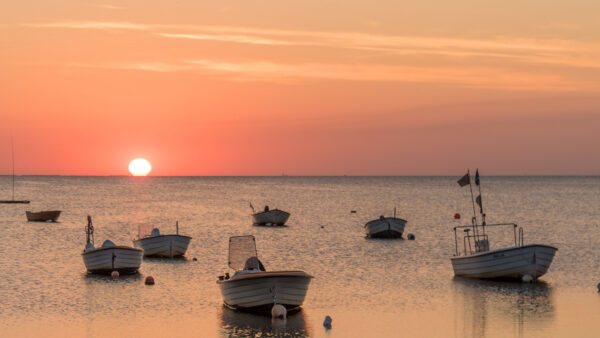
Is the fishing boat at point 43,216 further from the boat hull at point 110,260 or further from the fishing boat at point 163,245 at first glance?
the boat hull at point 110,260

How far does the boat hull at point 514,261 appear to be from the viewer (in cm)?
4016

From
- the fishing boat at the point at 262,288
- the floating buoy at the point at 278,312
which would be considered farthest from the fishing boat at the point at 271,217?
the floating buoy at the point at 278,312

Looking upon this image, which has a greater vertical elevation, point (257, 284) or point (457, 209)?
point (457, 209)

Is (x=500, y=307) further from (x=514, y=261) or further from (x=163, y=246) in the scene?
(x=163, y=246)

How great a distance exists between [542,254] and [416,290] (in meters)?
6.42

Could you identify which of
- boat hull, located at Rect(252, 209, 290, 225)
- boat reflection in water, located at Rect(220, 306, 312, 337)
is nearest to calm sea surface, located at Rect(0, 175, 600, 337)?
boat reflection in water, located at Rect(220, 306, 312, 337)

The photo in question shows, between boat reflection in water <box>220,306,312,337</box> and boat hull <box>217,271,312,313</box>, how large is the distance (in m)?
0.40

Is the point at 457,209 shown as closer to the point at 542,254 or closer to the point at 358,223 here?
the point at 358,223

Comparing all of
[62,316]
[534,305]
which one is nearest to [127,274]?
[62,316]

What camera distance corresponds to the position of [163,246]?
5369cm

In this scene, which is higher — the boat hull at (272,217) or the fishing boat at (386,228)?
the boat hull at (272,217)

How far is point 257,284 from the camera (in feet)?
102

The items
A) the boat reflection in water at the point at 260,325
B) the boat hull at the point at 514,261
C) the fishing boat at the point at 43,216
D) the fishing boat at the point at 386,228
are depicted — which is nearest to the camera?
the boat reflection in water at the point at 260,325

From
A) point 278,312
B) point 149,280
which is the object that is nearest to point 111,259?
point 149,280
